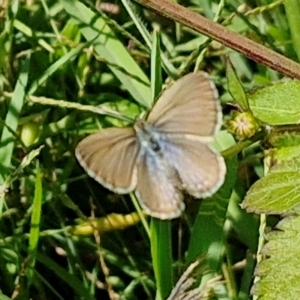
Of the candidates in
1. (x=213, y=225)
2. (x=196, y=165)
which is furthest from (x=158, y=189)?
(x=213, y=225)

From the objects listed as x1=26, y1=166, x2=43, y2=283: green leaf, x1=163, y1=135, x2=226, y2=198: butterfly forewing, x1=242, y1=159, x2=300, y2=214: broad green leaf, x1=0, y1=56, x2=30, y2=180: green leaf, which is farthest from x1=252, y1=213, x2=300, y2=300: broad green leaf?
x1=0, y1=56, x2=30, y2=180: green leaf

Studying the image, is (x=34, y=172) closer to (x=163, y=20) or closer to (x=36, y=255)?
(x=36, y=255)

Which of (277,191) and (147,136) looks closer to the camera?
(277,191)

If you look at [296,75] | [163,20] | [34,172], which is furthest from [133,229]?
[296,75]

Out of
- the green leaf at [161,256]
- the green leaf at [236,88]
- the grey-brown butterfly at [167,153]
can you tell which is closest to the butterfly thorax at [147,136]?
the grey-brown butterfly at [167,153]

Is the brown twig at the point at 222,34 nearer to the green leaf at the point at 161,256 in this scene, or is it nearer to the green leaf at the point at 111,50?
the green leaf at the point at 161,256

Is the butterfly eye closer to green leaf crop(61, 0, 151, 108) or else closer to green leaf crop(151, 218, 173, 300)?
green leaf crop(151, 218, 173, 300)

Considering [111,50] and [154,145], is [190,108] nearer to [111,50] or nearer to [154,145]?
[154,145]
